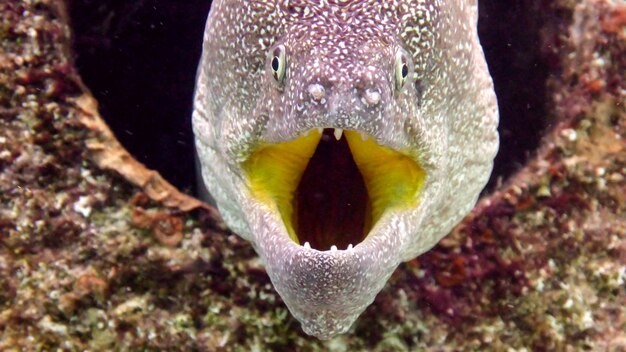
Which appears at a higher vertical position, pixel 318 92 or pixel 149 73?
pixel 318 92

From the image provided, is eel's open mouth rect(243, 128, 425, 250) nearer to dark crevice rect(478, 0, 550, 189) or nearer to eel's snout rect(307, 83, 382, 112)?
eel's snout rect(307, 83, 382, 112)

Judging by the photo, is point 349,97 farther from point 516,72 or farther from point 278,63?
point 516,72

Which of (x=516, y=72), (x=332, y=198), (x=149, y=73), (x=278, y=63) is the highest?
(x=278, y=63)

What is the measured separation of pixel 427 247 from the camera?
334 centimetres

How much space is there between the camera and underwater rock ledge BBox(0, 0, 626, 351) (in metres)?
3.49

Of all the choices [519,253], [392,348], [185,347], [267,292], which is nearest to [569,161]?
[519,253]

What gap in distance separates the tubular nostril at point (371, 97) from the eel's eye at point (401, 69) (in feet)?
0.72

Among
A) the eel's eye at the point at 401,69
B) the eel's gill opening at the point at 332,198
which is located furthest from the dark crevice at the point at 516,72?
the eel's eye at the point at 401,69

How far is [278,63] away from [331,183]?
3.26ft

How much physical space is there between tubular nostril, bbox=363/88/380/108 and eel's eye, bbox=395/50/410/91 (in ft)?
0.72

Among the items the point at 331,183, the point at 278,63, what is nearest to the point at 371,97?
the point at 278,63

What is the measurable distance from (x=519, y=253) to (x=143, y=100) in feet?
11.3

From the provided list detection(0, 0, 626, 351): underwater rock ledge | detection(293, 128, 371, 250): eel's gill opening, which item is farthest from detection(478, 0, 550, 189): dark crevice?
detection(293, 128, 371, 250): eel's gill opening

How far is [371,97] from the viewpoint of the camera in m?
2.21
